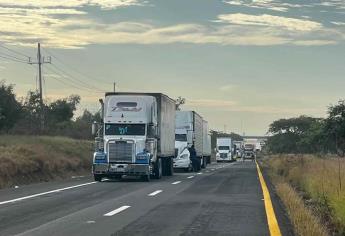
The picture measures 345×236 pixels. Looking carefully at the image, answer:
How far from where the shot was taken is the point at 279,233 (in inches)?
435

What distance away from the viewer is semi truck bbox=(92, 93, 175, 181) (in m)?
27.9

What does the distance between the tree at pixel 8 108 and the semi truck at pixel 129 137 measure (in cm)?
2689

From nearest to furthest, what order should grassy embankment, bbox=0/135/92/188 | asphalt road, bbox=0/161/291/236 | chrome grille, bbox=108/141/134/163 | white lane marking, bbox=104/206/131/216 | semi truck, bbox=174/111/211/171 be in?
1. asphalt road, bbox=0/161/291/236
2. white lane marking, bbox=104/206/131/216
3. grassy embankment, bbox=0/135/92/188
4. chrome grille, bbox=108/141/134/163
5. semi truck, bbox=174/111/211/171

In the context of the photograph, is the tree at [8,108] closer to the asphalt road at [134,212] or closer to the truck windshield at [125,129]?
the truck windshield at [125,129]

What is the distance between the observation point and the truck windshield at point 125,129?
28.7 meters

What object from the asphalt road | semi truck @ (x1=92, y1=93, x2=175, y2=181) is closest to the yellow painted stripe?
the asphalt road

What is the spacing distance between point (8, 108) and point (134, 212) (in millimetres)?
42487

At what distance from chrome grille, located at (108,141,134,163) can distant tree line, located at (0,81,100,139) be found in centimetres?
2420

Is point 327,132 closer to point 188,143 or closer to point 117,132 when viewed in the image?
point 188,143

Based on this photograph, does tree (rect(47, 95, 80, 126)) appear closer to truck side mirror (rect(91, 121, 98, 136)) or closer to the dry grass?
truck side mirror (rect(91, 121, 98, 136))

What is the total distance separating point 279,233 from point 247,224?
1.47 metres

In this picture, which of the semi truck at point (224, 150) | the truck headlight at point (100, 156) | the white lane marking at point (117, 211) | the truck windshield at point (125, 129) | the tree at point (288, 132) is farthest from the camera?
the tree at point (288, 132)

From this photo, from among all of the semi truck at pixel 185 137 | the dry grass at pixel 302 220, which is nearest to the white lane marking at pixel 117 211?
the dry grass at pixel 302 220

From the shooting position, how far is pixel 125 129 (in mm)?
28750
